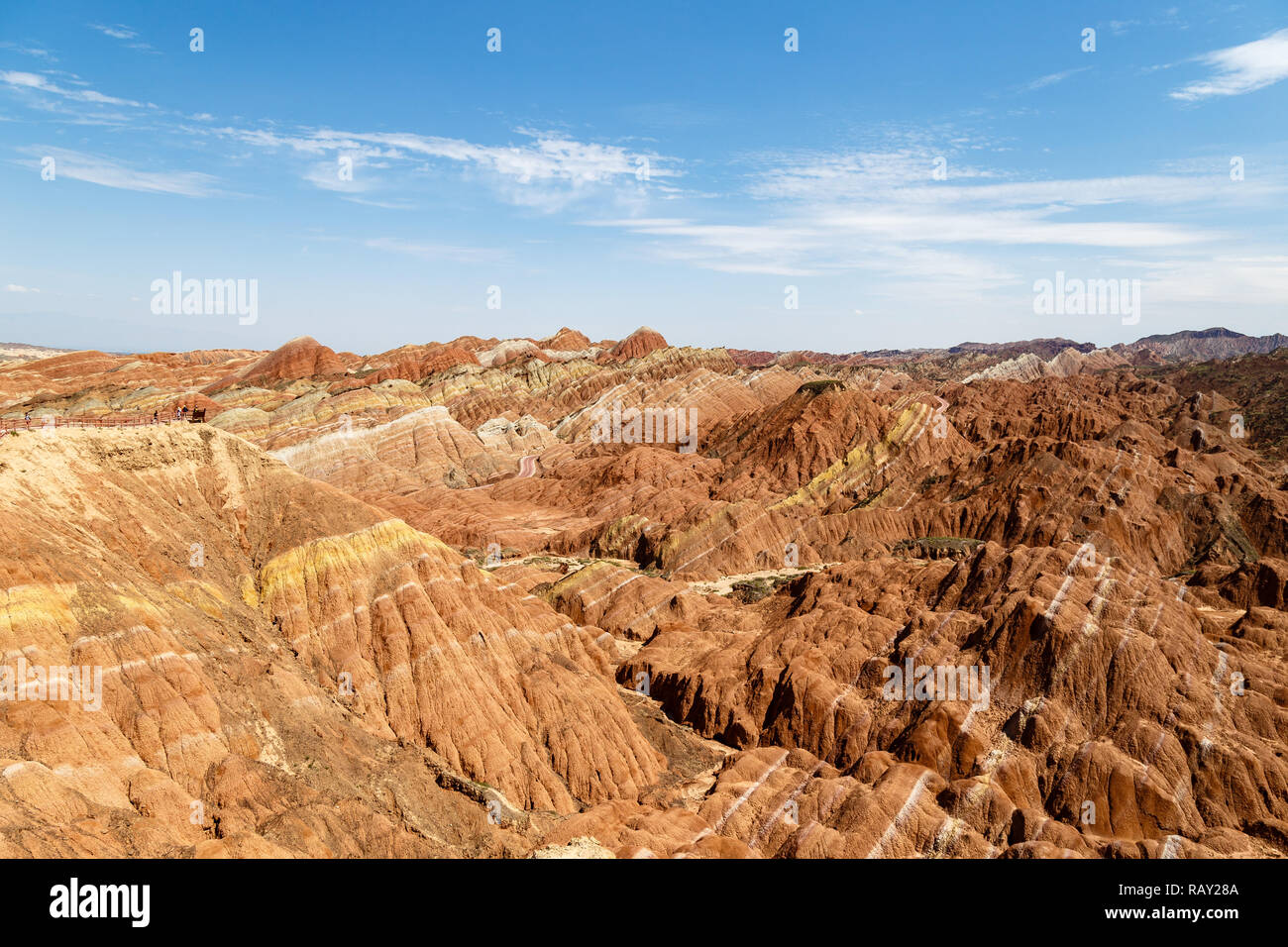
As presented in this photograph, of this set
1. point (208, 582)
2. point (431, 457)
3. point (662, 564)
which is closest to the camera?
point (208, 582)

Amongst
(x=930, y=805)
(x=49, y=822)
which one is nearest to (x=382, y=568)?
(x=49, y=822)
